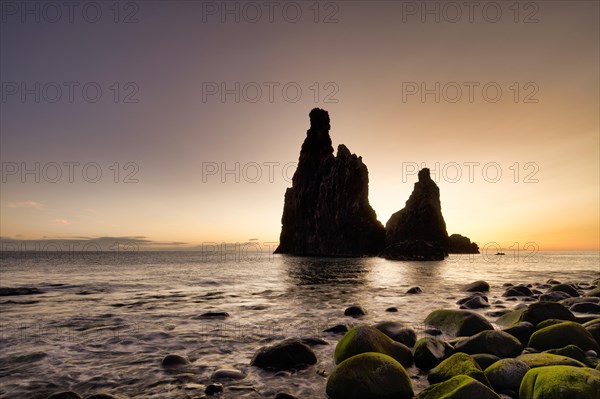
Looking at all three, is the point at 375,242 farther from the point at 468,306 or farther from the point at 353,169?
the point at 468,306

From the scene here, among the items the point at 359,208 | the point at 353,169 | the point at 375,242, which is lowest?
the point at 375,242

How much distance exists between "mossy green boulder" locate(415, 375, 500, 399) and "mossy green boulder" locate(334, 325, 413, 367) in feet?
7.16


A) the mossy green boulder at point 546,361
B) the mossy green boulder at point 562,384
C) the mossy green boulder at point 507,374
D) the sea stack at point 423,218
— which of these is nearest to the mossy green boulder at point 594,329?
the mossy green boulder at point 546,361

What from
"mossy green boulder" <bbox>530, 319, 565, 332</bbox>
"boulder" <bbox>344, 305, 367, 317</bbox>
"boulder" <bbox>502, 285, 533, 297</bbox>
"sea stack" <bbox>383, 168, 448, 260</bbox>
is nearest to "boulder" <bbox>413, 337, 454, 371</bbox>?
"mossy green boulder" <bbox>530, 319, 565, 332</bbox>

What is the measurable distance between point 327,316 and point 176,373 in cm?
774

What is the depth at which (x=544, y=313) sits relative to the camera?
10.6m

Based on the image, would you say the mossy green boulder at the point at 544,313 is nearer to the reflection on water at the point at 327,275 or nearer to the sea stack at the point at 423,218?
the reflection on water at the point at 327,275

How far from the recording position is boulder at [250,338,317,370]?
814cm

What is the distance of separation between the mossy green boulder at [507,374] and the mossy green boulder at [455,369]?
1.03ft

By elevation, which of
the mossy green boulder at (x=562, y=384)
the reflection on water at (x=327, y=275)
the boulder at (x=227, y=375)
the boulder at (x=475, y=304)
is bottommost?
the reflection on water at (x=327, y=275)

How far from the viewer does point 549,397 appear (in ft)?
17.1

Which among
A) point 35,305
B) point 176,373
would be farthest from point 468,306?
point 35,305

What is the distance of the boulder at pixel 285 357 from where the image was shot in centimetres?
814

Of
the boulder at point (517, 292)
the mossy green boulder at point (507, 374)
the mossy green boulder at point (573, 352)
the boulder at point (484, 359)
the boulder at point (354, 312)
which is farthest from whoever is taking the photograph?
the boulder at point (517, 292)
